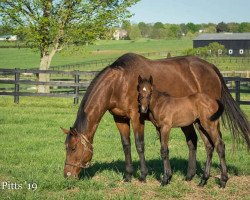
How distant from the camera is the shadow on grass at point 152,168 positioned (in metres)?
7.54

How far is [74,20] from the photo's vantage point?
82.0ft

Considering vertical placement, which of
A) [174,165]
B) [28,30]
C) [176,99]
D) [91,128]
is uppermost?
[28,30]

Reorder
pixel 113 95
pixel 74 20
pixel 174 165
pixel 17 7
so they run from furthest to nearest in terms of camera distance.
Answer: pixel 74 20, pixel 17 7, pixel 174 165, pixel 113 95

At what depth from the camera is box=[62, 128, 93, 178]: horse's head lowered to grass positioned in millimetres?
6438

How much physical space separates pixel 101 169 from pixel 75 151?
1550 millimetres

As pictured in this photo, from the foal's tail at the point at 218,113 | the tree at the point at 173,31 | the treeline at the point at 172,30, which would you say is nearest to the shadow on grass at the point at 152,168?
the foal's tail at the point at 218,113

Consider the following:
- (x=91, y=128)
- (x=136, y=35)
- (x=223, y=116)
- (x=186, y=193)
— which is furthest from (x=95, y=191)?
(x=136, y=35)

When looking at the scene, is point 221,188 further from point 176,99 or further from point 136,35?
point 136,35

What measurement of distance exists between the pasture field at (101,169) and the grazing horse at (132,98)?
1.11ft

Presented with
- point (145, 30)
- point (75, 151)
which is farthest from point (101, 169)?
point (145, 30)

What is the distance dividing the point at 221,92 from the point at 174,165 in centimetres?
180

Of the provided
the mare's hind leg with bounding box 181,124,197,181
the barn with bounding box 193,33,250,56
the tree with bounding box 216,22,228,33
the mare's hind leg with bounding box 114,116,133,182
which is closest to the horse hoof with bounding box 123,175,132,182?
the mare's hind leg with bounding box 114,116,133,182

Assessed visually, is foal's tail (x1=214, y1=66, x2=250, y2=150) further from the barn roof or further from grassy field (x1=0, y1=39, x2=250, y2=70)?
the barn roof

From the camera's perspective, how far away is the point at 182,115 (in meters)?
6.69
